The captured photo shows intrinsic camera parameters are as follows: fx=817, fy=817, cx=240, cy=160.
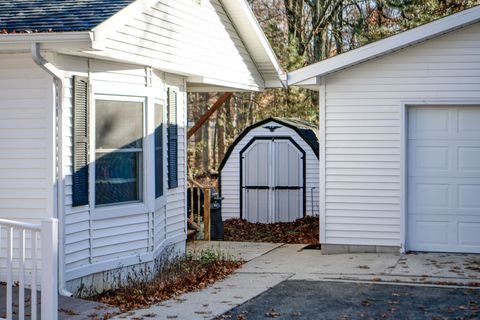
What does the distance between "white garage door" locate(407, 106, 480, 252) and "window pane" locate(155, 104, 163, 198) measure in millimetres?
4272

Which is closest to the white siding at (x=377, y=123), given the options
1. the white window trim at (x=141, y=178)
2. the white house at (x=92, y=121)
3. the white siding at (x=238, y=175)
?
the white house at (x=92, y=121)

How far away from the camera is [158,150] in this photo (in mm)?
12875

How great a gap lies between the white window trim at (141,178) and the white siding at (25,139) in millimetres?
765

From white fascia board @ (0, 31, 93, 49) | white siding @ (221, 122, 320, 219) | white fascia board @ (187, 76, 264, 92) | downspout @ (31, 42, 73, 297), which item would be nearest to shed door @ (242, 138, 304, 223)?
white siding @ (221, 122, 320, 219)

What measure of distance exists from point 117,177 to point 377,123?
487 cm

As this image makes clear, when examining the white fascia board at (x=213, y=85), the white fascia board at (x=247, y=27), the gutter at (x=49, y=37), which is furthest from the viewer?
the white fascia board at (x=247, y=27)

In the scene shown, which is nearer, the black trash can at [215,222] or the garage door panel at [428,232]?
the garage door panel at [428,232]

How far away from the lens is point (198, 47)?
547 inches

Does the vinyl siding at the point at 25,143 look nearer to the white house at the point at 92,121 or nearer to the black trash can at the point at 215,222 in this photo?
the white house at the point at 92,121

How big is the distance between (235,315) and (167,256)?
4033 mm

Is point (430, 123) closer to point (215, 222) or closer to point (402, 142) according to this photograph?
point (402, 142)

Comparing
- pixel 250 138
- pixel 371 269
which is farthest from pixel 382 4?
pixel 371 269

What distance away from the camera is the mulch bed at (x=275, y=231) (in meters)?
18.3

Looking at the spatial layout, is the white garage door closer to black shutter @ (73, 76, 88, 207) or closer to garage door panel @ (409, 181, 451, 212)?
garage door panel @ (409, 181, 451, 212)
